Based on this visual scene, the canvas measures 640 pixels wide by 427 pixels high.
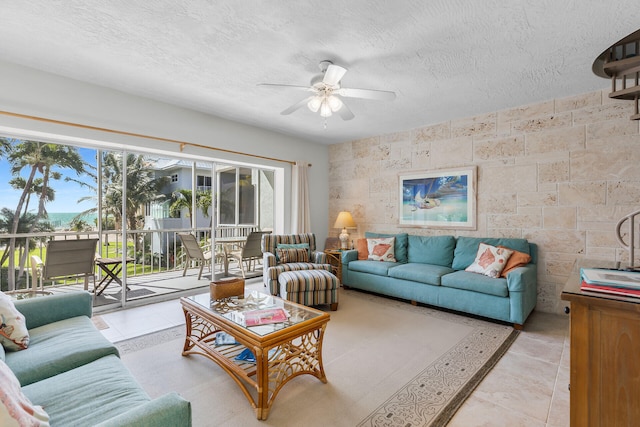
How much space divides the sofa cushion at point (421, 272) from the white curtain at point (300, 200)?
1.88 metres

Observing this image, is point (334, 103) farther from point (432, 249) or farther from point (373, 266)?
point (432, 249)

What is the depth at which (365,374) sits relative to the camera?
2182 mm

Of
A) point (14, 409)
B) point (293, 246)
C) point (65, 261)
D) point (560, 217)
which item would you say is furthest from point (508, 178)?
point (65, 261)

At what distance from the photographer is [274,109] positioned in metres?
3.82

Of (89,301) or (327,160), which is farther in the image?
(327,160)

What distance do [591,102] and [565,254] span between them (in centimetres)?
168

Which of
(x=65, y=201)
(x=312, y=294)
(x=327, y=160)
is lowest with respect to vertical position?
(x=312, y=294)

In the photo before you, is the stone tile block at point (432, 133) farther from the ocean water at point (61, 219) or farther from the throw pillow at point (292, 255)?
the ocean water at point (61, 219)

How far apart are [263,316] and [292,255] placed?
205 cm

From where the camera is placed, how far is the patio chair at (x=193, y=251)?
4.45 meters

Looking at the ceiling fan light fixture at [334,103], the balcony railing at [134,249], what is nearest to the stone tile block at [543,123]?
the ceiling fan light fixture at [334,103]

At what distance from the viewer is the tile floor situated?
5.69 ft

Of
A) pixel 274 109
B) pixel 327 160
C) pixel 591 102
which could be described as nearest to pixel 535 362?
pixel 591 102

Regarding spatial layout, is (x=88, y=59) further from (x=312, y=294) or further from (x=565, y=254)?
(x=565, y=254)
